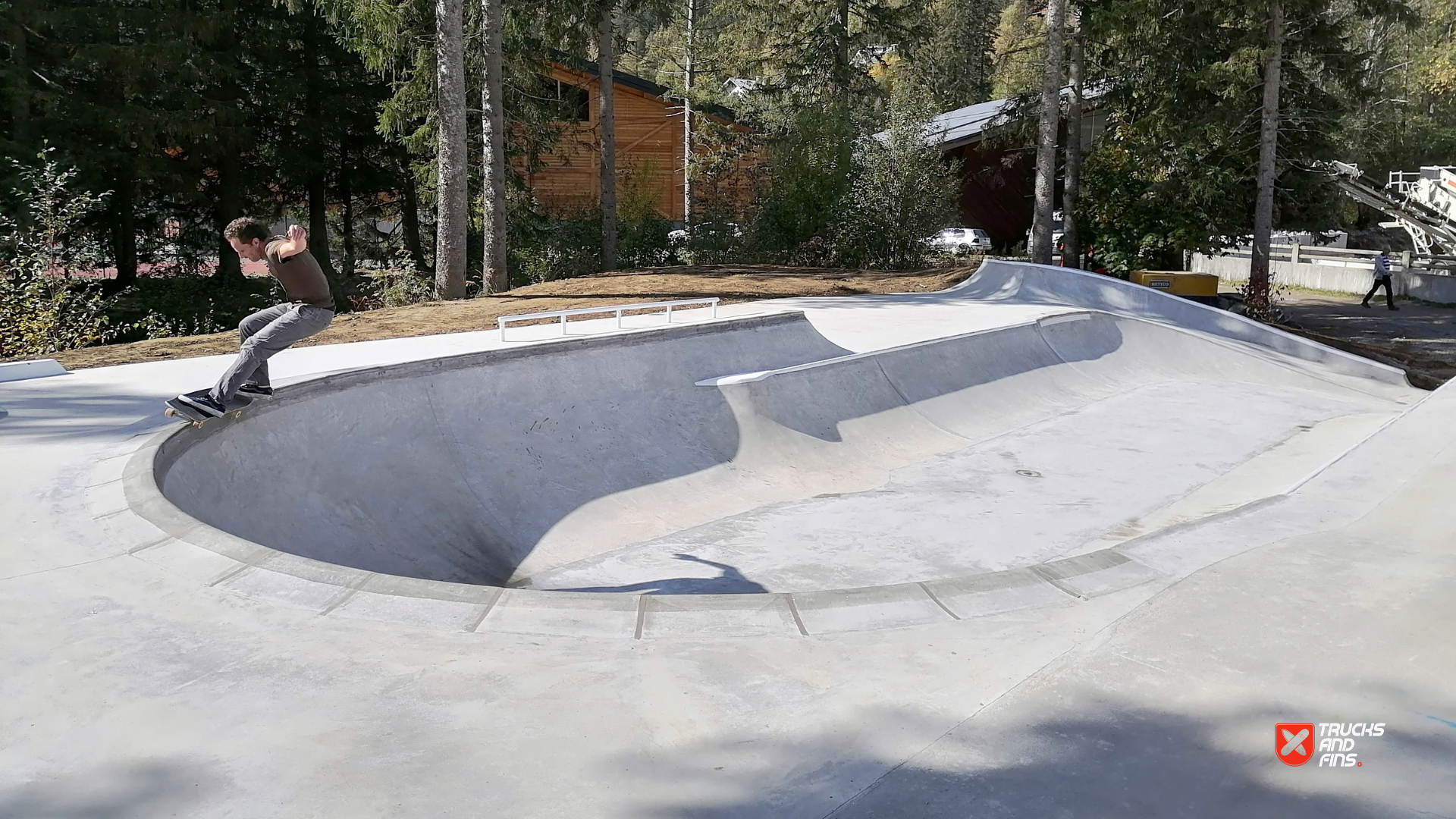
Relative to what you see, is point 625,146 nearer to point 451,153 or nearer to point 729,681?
point 451,153

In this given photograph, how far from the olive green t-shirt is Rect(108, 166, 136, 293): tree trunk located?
20.2 metres

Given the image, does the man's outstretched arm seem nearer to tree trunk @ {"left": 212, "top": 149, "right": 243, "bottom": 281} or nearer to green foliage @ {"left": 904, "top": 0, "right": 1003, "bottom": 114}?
tree trunk @ {"left": 212, "top": 149, "right": 243, "bottom": 281}

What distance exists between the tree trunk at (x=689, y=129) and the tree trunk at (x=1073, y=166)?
31.0 ft

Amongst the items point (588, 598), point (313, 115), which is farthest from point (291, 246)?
point (313, 115)

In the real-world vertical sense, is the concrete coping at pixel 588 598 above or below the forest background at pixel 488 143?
below

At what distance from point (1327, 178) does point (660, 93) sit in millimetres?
20589

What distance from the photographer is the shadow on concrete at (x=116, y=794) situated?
2.86m

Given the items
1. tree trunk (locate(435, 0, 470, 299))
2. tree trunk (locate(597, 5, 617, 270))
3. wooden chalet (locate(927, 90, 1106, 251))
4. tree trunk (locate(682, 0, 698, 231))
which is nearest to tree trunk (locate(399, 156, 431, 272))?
tree trunk (locate(682, 0, 698, 231))

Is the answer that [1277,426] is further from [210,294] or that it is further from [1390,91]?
[1390,91]

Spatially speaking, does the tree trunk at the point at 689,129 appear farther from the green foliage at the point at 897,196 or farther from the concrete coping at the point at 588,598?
the concrete coping at the point at 588,598

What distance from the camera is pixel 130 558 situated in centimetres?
479

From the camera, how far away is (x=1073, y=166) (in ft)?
84.1

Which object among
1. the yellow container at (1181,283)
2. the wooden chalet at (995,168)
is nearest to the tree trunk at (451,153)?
the yellow container at (1181,283)

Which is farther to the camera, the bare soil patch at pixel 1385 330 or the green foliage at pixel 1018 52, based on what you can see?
the green foliage at pixel 1018 52
